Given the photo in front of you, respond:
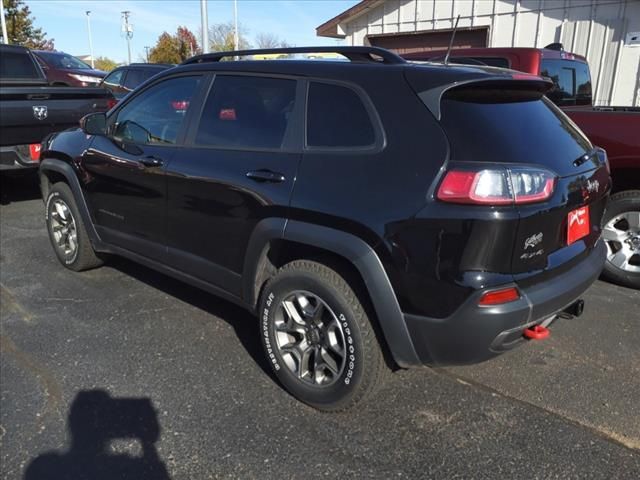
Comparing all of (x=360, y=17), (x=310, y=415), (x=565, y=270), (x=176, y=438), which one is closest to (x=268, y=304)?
(x=310, y=415)

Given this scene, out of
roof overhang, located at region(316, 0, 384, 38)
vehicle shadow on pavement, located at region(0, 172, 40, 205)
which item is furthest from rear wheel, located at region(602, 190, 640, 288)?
roof overhang, located at region(316, 0, 384, 38)

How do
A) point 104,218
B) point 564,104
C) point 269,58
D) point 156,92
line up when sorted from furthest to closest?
point 564,104, point 104,218, point 156,92, point 269,58

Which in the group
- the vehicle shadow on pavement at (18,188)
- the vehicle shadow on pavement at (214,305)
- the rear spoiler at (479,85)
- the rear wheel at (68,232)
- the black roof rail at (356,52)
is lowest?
the vehicle shadow on pavement at (18,188)

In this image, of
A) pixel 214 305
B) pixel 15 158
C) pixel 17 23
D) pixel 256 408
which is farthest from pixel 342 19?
pixel 17 23

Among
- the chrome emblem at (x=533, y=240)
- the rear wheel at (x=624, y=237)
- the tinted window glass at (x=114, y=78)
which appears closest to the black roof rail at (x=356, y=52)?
the chrome emblem at (x=533, y=240)

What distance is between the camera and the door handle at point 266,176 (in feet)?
9.21

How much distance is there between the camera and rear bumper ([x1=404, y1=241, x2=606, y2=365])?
2.29 m

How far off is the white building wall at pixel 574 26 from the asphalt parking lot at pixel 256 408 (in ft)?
24.5

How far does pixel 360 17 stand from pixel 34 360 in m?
12.2

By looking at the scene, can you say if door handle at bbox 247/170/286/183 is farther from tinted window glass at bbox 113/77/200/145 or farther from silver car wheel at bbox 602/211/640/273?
silver car wheel at bbox 602/211/640/273

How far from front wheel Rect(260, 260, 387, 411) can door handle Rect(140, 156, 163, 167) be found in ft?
3.91

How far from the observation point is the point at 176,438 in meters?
2.66

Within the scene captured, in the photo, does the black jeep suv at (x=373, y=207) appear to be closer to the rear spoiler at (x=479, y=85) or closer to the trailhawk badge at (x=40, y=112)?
the rear spoiler at (x=479, y=85)

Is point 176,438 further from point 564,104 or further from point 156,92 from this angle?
point 564,104
